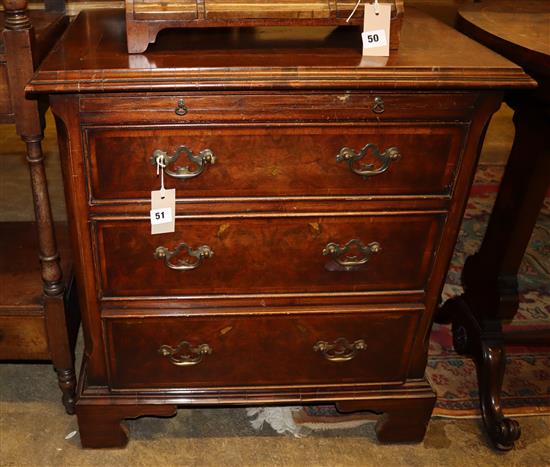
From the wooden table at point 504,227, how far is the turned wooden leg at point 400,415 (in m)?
0.22

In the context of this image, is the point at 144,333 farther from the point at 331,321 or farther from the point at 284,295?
the point at 331,321

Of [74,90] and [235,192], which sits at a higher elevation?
[74,90]

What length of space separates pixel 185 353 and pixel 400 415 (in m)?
0.62

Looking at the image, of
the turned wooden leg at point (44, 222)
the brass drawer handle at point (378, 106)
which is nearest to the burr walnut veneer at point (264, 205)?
the brass drawer handle at point (378, 106)

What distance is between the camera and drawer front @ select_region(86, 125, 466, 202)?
1244 mm

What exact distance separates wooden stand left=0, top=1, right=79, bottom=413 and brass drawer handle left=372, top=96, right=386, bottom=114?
0.72 m

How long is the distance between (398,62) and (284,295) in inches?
23.5

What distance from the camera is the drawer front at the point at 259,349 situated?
150 cm

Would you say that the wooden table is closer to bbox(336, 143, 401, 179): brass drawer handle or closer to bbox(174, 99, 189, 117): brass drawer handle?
bbox(336, 143, 401, 179): brass drawer handle

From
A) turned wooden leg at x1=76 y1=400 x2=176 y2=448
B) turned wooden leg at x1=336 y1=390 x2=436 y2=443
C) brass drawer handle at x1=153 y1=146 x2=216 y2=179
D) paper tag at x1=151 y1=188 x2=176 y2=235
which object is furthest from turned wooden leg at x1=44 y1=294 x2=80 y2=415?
turned wooden leg at x1=336 y1=390 x2=436 y2=443

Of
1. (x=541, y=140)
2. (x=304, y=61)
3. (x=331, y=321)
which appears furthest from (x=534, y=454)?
(x=304, y=61)

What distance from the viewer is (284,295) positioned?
1.47 m

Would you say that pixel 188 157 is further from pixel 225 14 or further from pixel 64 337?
pixel 64 337

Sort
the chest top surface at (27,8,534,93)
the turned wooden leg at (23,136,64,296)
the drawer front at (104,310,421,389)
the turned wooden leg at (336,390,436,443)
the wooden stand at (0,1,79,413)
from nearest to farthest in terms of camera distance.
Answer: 1. the chest top surface at (27,8,534,93)
2. the wooden stand at (0,1,79,413)
3. the turned wooden leg at (23,136,64,296)
4. the drawer front at (104,310,421,389)
5. the turned wooden leg at (336,390,436,443)
